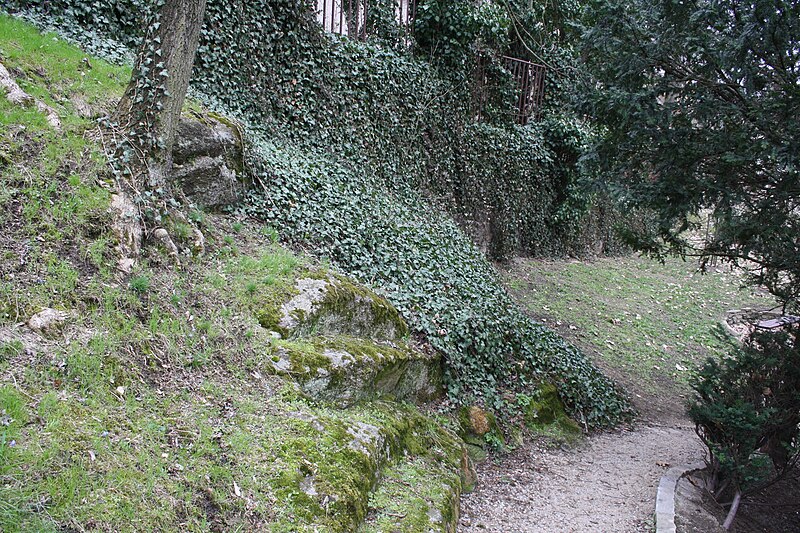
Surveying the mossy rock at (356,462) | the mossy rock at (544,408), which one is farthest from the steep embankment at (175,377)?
the mossy rock at (544,408)

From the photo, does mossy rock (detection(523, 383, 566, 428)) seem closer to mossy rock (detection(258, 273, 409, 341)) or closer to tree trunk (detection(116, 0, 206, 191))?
mossy rock (detection(258, 273, 409, 341))

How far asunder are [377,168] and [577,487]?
19.1ft

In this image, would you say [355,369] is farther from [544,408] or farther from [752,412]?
[752,412]

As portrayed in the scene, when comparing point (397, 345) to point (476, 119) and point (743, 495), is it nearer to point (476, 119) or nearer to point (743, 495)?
point (743, 495)

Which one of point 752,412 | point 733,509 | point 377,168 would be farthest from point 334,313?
point 377,168

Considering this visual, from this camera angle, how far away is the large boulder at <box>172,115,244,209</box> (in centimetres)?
572

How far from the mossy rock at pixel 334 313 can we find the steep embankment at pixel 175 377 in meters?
0.02

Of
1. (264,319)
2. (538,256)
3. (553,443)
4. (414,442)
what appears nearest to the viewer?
(264,319)

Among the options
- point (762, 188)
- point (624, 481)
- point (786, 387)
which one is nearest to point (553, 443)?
point (624, 481)

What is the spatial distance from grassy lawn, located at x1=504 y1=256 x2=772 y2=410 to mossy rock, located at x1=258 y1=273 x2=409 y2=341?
492cm

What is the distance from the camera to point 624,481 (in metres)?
5.86

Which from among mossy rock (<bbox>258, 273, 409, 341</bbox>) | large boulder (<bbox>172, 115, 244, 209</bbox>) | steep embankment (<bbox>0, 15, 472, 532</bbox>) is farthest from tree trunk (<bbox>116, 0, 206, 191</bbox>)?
mossy rock (<bbox>258, 273, 409, 341</bbox>)

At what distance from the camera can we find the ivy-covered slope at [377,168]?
6.48m

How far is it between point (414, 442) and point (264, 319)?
5.82 feet
